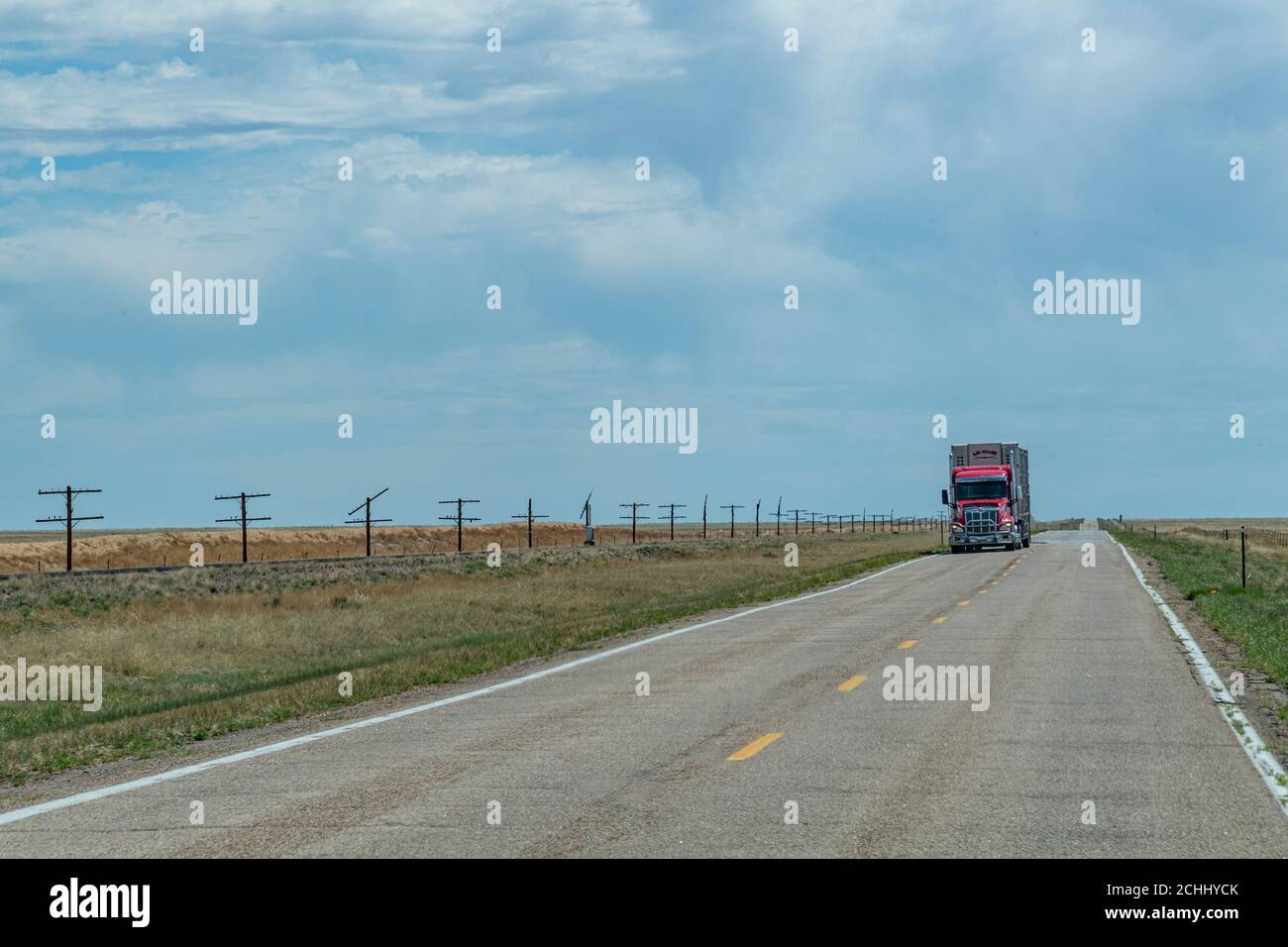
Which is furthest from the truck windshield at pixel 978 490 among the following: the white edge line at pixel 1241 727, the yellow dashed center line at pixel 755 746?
the yellow dashed center line at pixel 755 746

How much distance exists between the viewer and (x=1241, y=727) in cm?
1323

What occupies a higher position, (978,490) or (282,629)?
(978,490)

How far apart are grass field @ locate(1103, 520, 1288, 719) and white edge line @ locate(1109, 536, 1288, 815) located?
2.04ft

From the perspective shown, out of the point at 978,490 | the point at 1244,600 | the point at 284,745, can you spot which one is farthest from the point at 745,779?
the point at 978,490

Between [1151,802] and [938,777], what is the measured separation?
152 centimetres

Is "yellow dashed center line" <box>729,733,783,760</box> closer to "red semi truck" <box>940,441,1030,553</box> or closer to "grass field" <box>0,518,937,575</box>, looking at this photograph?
"red semi truck" <box>940,441,1030,553</box>

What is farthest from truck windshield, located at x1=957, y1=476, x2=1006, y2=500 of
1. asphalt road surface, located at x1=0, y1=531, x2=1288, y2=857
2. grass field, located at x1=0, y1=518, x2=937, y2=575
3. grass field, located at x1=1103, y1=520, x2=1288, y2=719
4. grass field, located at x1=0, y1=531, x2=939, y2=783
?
asphalt road surface, located at x1=0, y1=531, x2=1288, y2=857

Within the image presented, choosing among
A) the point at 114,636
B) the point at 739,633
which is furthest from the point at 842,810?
the point at 114,636

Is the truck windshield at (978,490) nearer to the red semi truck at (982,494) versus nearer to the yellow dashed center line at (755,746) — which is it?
the red semi truck at (982,494)

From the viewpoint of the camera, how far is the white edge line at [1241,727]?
10.4 metres

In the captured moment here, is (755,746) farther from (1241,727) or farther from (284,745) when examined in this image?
(1241,727)

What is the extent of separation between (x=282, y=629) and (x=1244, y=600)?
20031 mm

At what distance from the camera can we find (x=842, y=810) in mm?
9352

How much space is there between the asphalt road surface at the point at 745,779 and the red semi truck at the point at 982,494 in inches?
1855
